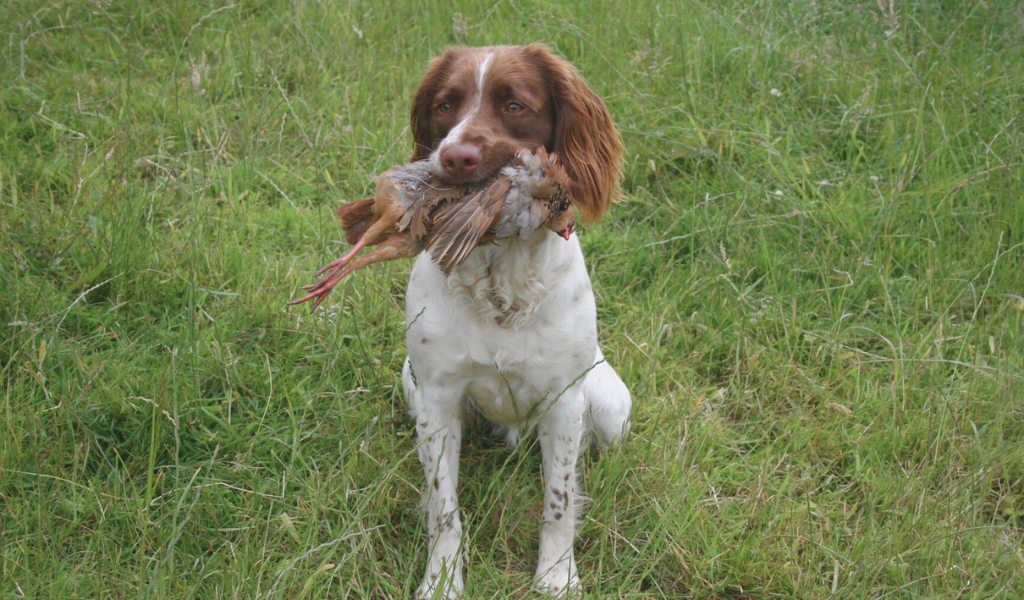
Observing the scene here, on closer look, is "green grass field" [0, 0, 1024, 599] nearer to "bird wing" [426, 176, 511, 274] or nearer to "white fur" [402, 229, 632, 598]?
"white fur" [402, 229, 632, 598]

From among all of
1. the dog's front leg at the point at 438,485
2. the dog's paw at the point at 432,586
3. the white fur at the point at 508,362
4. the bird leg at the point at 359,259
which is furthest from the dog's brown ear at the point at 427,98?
the dog's paw at the point at 432,586

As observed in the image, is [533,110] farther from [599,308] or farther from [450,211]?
[599,308]

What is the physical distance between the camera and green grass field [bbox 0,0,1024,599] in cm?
216

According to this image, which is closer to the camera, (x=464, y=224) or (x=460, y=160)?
(x=464, y=224)

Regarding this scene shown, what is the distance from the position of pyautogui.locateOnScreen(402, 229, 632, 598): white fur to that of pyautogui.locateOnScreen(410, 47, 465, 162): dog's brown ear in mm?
343

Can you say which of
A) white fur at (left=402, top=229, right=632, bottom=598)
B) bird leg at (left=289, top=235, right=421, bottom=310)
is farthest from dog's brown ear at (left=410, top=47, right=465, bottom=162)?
bird leg at (left=289, top=235, right=421, bottom=310)

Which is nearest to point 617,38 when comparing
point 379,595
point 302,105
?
point 302,105

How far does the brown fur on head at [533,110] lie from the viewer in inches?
82.8

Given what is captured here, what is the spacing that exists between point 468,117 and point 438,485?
0.92 m

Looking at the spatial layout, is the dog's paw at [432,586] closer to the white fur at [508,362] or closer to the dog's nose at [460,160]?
the white fur at [508,362]

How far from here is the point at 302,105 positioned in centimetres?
384

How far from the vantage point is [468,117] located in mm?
2070

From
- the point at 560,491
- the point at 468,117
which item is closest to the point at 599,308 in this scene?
the point at 560,491

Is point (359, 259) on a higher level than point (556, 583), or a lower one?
higher
